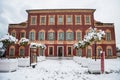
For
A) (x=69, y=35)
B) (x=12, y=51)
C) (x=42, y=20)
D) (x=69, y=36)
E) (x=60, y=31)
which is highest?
(x=42, y=20)

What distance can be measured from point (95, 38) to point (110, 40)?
16.4 metres

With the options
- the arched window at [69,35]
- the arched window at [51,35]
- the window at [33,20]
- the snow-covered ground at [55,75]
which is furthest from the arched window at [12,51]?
the snow-covered ground at [55,75]

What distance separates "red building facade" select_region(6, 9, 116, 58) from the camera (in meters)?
→ 26.5

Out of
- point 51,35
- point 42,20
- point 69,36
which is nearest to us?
point 69,36

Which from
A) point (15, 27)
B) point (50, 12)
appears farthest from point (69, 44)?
point (15, 27)

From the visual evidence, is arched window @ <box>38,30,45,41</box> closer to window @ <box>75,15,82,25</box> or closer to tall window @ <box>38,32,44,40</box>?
tall window @ <box>38,32,44,40</box>

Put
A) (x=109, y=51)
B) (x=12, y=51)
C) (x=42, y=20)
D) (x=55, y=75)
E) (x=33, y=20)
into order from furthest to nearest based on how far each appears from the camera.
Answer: (x=33, y=20)
(x=42, y=20)
(x=12, y=51)
(x=109, y=51)
(x=55, y=75)

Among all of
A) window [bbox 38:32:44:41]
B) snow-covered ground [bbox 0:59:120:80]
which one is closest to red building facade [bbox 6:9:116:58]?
window [bbox 38:32:44:41]

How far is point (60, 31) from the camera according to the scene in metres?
26.9

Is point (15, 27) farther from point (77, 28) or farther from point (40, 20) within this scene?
point (77, 28)

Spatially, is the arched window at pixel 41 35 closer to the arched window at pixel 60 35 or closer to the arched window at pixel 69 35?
the arched window at pixel 60 35

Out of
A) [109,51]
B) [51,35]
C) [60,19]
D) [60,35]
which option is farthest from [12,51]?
[109,51]

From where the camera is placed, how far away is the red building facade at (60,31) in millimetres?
26531

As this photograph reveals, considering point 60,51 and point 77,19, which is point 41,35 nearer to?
point 60,51
